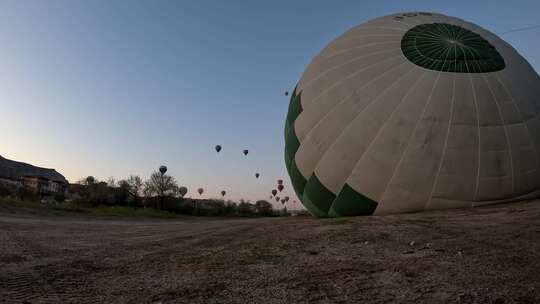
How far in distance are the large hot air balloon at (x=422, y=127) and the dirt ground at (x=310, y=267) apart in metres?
2.14

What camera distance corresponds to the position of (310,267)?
4.46 m

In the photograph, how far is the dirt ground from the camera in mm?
3473

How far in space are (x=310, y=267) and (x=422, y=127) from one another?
6.12m

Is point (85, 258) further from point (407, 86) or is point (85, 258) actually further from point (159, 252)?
point (407, 86)

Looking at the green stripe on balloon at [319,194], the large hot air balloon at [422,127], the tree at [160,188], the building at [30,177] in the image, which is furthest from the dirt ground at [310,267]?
the building at [30,177]

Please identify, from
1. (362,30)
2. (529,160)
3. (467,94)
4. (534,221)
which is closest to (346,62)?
(362,30)

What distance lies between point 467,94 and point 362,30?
470cm

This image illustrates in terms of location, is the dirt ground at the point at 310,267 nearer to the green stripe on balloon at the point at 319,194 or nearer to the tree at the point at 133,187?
the green stripe on balloon at the point at 319,194

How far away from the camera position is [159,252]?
242 inches

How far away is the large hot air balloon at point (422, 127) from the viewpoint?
9.03m

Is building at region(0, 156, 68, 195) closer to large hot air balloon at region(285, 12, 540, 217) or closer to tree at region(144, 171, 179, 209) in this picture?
tree at region(144, 171, 179, 209)

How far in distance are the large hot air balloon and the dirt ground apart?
214 centimetres

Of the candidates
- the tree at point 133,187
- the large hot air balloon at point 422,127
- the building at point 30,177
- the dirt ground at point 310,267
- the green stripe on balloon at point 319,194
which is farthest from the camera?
the building at point 30,177

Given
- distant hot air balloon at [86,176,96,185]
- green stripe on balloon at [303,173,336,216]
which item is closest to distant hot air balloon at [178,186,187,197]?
distant hot air balloon at [86,176,96,185]
